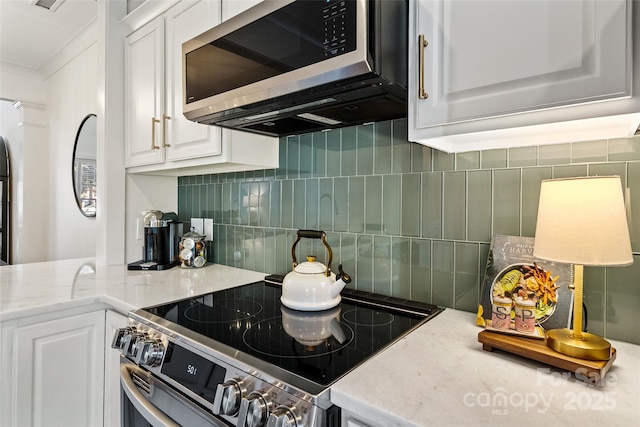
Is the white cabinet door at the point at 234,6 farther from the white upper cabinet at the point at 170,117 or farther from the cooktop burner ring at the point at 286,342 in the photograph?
the cooktop burner ring at the point at 286,342

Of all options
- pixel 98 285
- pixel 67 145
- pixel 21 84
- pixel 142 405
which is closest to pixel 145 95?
pixel 98 285

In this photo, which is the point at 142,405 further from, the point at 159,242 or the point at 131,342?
the point at 159,242

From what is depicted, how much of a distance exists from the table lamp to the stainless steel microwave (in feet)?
1.62

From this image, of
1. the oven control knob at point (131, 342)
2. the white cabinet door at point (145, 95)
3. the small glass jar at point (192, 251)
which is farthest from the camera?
the small glass jar at point (192, 251)

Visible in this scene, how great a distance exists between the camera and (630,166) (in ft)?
2.85

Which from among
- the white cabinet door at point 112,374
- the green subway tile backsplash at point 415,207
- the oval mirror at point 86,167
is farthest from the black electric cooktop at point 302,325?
the oval mirror at point 86,167

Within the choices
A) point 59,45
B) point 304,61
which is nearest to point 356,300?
point 304,61

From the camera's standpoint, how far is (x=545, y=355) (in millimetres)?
743

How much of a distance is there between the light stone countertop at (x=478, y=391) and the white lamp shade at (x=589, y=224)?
0.79 ft

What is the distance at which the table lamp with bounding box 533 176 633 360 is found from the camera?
710mm

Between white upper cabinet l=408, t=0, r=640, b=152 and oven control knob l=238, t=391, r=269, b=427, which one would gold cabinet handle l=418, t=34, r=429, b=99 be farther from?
oven control knob l=238, t=391, r=269, b=427

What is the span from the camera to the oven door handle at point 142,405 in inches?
37.3

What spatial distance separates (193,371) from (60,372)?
2.56 ft

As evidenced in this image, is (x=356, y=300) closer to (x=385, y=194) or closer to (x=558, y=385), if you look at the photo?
(x=385, y=194)
